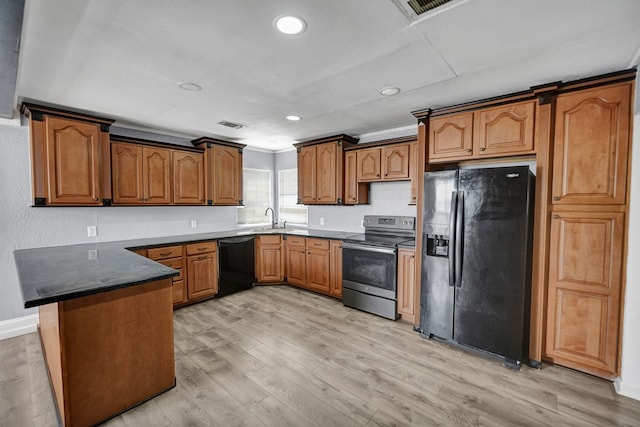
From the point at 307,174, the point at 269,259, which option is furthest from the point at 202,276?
the point at 307,174

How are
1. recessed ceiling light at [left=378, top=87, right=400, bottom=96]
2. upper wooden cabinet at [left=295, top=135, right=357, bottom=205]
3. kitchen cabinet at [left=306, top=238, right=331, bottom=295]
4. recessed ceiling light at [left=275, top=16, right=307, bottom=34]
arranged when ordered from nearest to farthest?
A: recessed ceiling light at [left=275, top=16, right=307, bottom=34] < recessed ceiling light at [left=378, top=87, right=400, bottom=96] < kitchen cabinet at [left=306, top=238, right=331, bottom=295] < upper wooden cabinet at [left=295, top=135, right=357, bottom=205]

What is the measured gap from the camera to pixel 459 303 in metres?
2.71

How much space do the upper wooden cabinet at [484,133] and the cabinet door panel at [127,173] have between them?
3.59 metres

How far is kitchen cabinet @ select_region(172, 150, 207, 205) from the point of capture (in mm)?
3930

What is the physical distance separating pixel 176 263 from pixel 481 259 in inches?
140

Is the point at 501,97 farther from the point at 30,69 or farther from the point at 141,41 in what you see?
the point at 30,69

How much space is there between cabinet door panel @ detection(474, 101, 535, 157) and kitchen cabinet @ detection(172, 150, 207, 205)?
366 centimetres

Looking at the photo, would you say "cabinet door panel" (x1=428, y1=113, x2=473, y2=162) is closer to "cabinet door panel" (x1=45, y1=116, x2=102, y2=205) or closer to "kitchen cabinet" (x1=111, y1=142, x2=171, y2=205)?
"kitchen cabinet" (x1=111, y1=142, x2=171, y2=205)

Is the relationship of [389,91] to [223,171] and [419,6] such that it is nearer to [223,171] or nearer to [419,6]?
[419,6]

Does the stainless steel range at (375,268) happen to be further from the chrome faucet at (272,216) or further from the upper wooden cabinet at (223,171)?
the chrome faucet at (272,216)

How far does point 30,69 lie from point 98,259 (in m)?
1.57

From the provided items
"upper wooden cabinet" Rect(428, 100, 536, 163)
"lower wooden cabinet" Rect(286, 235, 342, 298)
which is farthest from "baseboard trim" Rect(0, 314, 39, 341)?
"upper wooden cabinet" Rect(428, 100, 536, 163)

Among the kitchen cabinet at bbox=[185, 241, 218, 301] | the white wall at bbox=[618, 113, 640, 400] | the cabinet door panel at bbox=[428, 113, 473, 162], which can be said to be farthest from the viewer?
the kitchen cabinet at bbox=[185, 241, 218, 301]

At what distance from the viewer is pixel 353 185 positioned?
4.16 metres
